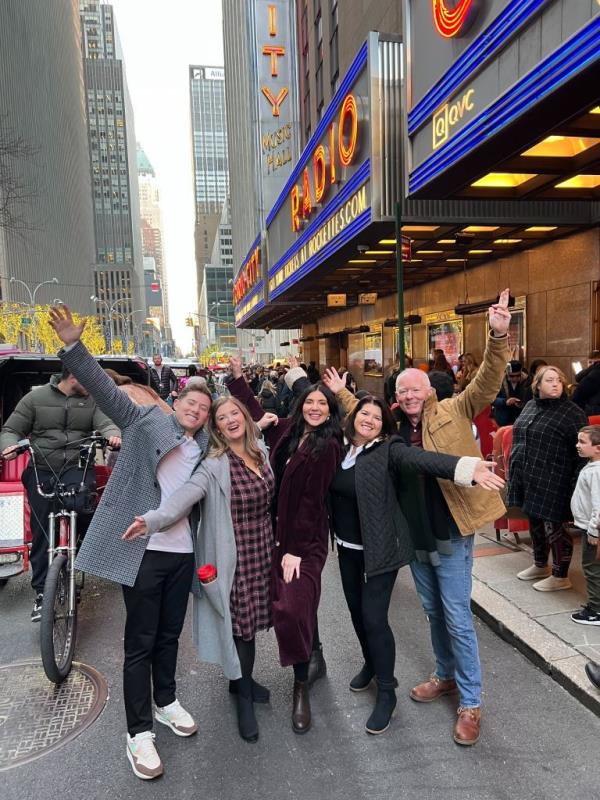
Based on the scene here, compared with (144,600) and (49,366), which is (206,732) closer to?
(144,600)

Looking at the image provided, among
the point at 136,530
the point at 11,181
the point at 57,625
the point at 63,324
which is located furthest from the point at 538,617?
the point at 11,181

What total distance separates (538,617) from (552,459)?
127cm

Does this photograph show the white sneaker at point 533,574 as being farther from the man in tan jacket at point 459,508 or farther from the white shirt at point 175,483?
the white shirt at point 175,483

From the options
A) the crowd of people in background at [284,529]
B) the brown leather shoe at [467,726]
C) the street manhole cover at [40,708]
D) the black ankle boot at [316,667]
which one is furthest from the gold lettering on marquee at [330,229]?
the street manhole cover at [40,708]

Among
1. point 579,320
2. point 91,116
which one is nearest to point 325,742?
point 579,320

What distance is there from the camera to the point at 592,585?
3.93m

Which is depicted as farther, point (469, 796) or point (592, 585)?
point (592, 585)

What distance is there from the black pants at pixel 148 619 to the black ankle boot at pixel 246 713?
497 millimetres

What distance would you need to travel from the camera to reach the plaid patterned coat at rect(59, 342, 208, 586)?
2732mm

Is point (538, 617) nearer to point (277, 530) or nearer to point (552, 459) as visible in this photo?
point (552, 459)

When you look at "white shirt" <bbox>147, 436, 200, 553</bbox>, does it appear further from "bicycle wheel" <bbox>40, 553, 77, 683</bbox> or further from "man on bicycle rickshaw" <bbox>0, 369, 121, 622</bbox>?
"man on bicycle rickshaw" <bbox>0, 369, 121, 622</bbox>

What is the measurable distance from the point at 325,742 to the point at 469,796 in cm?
79

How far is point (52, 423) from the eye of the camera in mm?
4547

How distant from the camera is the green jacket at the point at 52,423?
4.52 m
